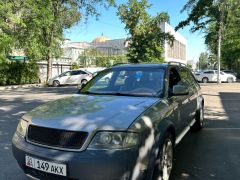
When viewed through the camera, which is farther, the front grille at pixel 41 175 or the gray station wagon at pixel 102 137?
the front grille at pixel 41 175

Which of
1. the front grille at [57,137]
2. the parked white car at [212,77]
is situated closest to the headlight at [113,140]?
the front grille at [57,137]

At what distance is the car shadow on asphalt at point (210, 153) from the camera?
464 cm

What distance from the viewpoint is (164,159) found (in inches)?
159

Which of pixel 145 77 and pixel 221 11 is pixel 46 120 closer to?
pixel 145 77

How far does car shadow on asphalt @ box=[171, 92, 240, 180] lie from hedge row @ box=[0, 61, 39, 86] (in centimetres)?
2126

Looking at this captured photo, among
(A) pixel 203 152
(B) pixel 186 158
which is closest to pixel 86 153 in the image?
(B) pixel 186 158

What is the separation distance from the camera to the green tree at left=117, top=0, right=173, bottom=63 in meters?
32.5

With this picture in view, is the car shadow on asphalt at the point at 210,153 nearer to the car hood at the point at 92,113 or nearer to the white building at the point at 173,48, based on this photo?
the car hood at the point at 92,113

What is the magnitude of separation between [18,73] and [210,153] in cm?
2573

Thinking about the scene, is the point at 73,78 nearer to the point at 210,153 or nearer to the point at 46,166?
the point at 210,153

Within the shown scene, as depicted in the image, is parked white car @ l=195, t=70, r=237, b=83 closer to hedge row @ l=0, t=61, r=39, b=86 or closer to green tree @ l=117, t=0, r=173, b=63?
green tree @ l=117, t=0, r=173, b=63

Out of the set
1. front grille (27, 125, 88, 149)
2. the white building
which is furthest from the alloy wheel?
the white building

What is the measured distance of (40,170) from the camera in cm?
356

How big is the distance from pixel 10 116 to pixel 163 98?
21.4 feet
